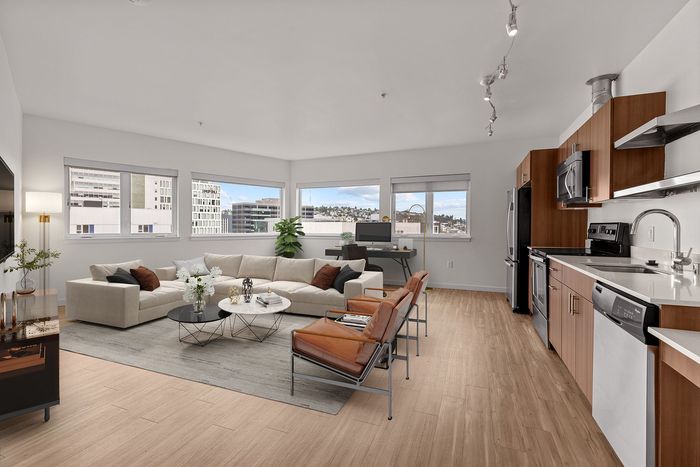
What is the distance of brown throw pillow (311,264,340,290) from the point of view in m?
4.63

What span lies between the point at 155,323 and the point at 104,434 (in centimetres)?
237

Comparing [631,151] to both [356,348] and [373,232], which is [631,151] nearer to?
[356,348]

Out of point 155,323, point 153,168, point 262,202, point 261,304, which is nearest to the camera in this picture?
point 261,304

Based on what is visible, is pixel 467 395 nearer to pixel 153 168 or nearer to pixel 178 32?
pixel 178 32

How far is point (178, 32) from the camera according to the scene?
8.79 ft

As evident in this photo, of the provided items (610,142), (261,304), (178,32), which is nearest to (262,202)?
(261,304)

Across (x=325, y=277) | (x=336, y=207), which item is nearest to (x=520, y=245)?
(x=325, y=277)

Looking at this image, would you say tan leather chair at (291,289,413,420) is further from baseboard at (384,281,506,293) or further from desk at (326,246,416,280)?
baseboard at (384,281,506,293)

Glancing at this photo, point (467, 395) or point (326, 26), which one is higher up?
point (326, 26)

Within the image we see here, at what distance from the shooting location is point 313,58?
3.08m

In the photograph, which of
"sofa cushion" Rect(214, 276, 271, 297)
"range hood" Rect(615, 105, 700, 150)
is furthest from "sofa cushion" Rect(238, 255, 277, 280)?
"range hood" Rect(615, 105, 700, 150)

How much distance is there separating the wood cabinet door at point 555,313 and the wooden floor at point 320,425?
0.25 m

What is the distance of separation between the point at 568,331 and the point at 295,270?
3514 mm

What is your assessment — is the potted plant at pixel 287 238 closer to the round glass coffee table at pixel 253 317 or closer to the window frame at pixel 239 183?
the window frame at pixel 239 183
